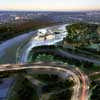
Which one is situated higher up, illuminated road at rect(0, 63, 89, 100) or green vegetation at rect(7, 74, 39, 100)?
illuminated road at rect(0, 63, 89, 100)

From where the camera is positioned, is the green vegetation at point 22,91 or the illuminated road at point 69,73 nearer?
the green vegetation at point 22,91

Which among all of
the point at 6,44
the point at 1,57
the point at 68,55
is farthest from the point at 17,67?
the point at 6,44

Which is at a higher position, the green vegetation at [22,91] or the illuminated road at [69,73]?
the illuminated road at [69,73]

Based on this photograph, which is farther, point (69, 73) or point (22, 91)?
point (69, 73)

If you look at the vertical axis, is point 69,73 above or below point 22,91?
above

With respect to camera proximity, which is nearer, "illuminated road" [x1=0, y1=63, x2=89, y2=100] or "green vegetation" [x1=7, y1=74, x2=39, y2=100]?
"green vegetation" [x1=7, y1=74, x2=39, y2=100]

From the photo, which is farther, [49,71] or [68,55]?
[68,55]

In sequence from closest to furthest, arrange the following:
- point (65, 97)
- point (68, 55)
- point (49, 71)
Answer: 1. point (65, 97)
2. point (49, 71)
3. point (68, 55)

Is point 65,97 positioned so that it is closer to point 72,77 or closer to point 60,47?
point 72,77
